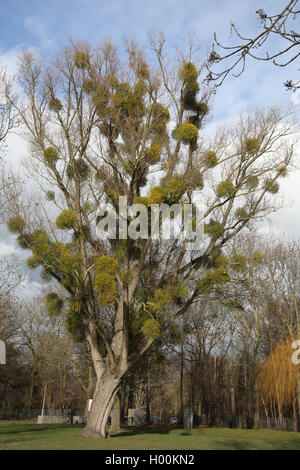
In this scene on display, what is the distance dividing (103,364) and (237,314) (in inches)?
586

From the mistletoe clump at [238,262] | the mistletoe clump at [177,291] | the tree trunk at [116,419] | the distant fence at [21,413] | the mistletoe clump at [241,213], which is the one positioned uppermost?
the mistletoe clump at [241,213]

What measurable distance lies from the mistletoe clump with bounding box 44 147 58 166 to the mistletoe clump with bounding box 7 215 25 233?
227 centimetres

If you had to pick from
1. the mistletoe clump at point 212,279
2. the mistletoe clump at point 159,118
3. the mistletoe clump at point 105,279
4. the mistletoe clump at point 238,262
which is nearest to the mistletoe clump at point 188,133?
the mistletoe clump at point 159,118

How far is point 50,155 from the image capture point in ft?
43.1

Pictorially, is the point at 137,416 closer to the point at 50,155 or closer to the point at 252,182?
the point at 252,182

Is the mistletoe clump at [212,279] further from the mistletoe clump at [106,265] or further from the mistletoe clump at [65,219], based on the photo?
the mistletoe clump at [65,219]

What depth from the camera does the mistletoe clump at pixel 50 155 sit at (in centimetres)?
1313

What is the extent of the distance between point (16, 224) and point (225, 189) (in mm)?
6398

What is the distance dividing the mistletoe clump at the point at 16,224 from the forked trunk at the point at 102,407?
16.9 feet

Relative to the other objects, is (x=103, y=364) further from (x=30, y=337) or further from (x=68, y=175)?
(x=30, y=337)

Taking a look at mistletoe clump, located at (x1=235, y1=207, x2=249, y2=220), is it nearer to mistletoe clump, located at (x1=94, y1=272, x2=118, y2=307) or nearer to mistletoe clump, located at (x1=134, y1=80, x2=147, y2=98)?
mistletoe clump, located at (x1=134, y1=80, x2=147, y2=98)

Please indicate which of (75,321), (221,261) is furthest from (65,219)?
(221,261)
